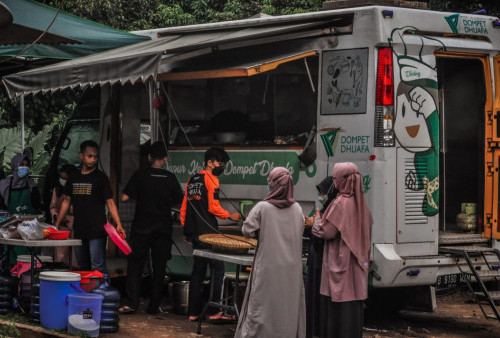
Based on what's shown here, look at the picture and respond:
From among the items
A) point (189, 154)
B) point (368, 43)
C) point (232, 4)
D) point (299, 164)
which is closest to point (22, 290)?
point (189, 154)

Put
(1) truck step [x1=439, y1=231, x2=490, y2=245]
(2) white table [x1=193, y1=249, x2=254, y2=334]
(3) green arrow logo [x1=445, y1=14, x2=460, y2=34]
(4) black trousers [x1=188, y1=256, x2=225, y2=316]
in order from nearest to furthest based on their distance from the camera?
1. (2) white table [x1=193, y1=249, x2=254, y2=334]
2. (3) green arrow logo [x1=445, y1=14, x2=460, y2=34]
3. (1) truck step [x1=439, y1=231, x2=490, y2=245]
4. (4) black trousers [x1=188, y1=256, x2=225, y2=316]

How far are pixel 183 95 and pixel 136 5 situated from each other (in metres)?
11.0

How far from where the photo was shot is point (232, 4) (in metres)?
21.3

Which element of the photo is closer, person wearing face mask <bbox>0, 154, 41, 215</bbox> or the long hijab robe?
the long hijab robe

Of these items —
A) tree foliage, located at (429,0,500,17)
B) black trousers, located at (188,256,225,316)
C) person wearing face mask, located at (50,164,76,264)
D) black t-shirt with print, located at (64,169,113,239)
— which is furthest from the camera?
tree foliage, located at (429,0,500,17)

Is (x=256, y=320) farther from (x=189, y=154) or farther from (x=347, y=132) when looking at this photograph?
(x=189, y=154)

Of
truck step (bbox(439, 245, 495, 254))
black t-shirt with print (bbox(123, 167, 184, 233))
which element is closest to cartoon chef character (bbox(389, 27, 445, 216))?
truck step (bbox(439, 245, 495, 254))

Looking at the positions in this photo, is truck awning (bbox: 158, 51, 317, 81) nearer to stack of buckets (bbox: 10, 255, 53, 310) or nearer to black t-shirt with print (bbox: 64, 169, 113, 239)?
black t-shirt with print (bbox: 64, 169, 113, 239)

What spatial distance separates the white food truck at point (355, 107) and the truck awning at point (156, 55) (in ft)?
0.05

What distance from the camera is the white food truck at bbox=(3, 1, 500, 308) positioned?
788 cm

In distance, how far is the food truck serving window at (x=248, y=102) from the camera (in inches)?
332

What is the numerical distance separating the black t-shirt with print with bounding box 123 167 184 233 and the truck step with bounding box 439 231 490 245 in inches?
106

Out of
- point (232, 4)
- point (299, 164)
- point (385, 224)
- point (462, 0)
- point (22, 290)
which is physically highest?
point (232, 4)

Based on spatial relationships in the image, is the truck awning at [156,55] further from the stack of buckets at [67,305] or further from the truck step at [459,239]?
the truck step at [459,239]
